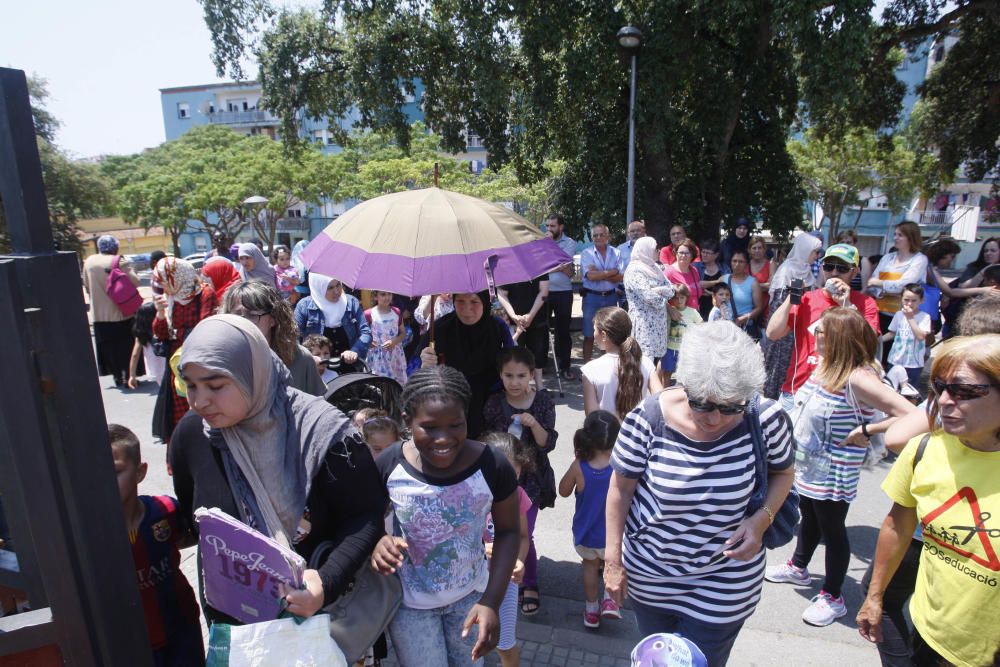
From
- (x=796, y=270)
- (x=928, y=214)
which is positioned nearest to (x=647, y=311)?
(x=796, y=270)

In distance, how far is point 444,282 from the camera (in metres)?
3.43

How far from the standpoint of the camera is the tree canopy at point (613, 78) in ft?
Answer: 29.8

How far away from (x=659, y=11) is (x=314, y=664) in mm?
9482

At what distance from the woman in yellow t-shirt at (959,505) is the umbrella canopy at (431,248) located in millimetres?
2059

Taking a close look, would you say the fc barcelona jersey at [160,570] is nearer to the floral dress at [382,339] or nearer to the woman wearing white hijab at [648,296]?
the floral dress at [382,339]

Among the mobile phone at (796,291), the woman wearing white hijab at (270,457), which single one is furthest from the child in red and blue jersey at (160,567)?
the mobile phone at (796,291)

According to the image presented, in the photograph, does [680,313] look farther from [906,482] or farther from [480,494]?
[480,494]

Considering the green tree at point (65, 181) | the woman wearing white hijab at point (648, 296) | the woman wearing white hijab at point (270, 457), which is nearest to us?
the woman wearing white hijab at point (270, 457)

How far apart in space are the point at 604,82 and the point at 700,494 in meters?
8.93

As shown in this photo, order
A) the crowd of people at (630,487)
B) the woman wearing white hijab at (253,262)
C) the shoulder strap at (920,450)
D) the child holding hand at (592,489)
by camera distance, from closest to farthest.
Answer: the crowd of people at (630,487) < the shoulder strap at (920,450) < the child holding hand at (592,489) < the woman wearing white hijab at (253,262)

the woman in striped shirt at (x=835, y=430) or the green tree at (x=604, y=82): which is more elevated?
the green tree at (x=604, y=82)

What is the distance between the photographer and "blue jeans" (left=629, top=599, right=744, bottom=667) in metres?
2.35

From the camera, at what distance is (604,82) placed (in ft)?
32.4

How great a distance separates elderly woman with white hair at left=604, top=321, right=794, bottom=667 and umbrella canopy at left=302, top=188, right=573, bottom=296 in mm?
1459
